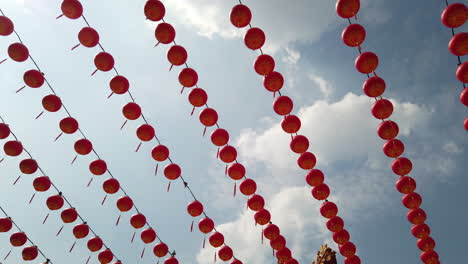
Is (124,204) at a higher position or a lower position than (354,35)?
lower

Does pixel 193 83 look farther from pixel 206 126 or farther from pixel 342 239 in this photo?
pixel 342 239

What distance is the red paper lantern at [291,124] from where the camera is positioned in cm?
676

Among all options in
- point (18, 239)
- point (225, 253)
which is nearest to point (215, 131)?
point (225, 253)

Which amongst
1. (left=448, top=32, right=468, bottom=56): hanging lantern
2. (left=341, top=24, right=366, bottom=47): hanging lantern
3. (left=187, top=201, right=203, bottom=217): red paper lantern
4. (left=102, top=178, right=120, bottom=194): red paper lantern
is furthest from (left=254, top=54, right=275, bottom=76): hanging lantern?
(left=102, top=178, right=120, bottom=194): red paper lantern

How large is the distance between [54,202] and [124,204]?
164cm

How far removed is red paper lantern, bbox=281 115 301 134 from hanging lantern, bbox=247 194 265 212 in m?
1.97

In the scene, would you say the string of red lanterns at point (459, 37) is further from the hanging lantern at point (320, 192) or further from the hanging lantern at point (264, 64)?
the hanging lantern at point (320, 192)

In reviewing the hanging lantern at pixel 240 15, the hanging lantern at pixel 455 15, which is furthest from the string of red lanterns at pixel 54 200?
the hanging lantern at pixel 455 15

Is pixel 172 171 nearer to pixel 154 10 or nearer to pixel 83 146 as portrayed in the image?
pixel 83 146

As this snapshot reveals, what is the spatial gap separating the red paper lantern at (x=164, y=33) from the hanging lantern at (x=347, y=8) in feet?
9.07

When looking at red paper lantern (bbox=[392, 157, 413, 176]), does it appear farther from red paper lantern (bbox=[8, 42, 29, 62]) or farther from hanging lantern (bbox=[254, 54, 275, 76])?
red paper lantern (bbox=[8, 42, 29, 62])

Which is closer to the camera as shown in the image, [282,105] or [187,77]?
[187,77]

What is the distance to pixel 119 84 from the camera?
6.61 m

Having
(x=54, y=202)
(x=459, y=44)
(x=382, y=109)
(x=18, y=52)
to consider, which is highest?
(x=459, y=44)
